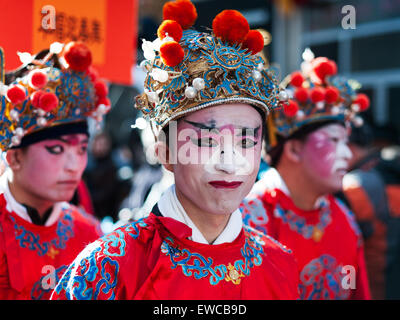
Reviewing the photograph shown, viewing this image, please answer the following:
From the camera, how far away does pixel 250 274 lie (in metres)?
2.07

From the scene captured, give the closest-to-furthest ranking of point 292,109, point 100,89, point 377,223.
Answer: point 100,89, point 292,109, point 377,223

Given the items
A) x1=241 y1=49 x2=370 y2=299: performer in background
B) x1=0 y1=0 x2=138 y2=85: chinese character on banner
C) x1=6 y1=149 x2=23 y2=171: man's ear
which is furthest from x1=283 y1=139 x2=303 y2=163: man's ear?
x1=6 y1=149 x2=23 y2=171: man's ear

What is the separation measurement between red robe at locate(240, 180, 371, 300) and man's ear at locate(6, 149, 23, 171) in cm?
125

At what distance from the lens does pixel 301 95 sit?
10.8 ft

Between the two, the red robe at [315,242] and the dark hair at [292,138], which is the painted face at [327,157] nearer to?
the dark hair at [292,138]

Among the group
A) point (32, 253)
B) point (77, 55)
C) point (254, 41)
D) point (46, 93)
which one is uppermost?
point (77, 55)

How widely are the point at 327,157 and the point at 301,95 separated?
419 millimetres

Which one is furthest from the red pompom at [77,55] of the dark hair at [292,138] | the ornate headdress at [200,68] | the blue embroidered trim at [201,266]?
the dark hair at [292,138]

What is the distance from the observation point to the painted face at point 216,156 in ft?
6.50

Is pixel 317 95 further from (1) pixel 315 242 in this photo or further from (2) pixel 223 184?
(2) pixel 223 184

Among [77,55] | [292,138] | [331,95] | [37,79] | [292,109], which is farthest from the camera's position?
[292,138]

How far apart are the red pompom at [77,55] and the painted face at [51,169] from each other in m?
0.37

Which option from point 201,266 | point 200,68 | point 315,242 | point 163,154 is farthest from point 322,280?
point 200,68
